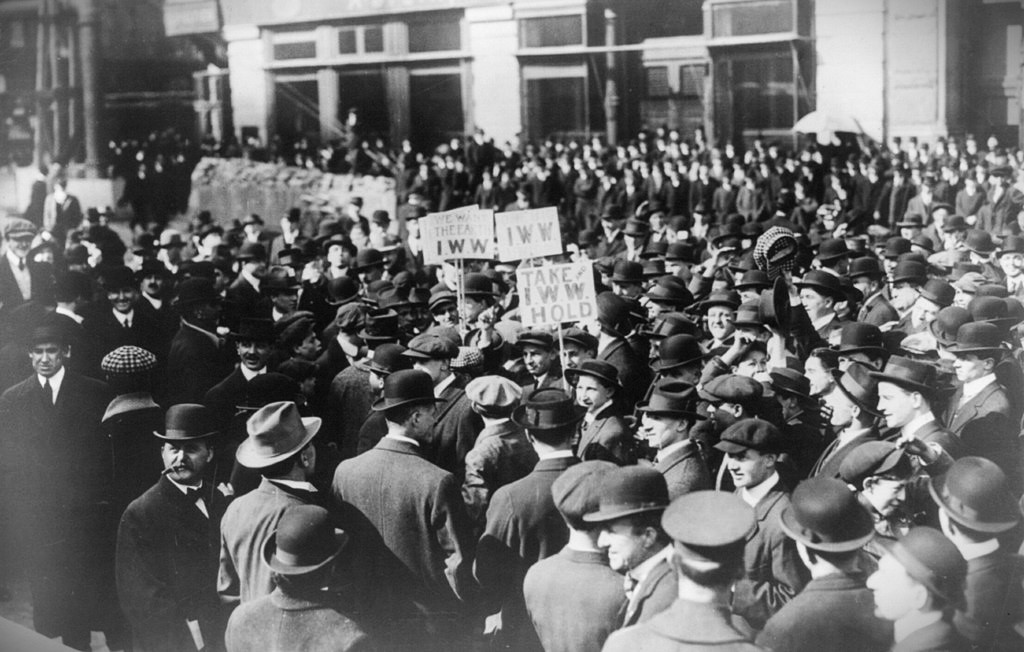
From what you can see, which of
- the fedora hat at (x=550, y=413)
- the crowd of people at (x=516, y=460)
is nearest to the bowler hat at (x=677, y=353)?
the crowd of people at (x=516, y=460)

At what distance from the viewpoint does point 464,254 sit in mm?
9031

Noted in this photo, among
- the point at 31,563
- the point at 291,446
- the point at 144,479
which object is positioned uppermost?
the point at 291,446

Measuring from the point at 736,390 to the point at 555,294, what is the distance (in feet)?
6.46

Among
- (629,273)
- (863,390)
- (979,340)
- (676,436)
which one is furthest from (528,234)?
(863,390)

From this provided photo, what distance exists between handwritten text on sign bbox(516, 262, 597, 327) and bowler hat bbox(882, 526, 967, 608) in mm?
3787

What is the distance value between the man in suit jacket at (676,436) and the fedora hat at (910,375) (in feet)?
3.02

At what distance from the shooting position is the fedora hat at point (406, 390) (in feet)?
17.0

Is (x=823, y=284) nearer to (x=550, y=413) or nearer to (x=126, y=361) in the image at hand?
(x=550, y=413)

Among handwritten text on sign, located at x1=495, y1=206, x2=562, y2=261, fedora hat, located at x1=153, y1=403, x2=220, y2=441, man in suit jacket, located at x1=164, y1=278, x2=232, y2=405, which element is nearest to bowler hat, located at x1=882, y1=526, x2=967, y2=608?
fedora hat, located at x1=153, y1=403, x2=220, y2=441

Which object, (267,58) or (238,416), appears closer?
(238,416)

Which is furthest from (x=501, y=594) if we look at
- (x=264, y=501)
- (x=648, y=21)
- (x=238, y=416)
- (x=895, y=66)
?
(x=648, y=21)

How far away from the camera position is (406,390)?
17.1 ft

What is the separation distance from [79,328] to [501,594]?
4163 millimetres

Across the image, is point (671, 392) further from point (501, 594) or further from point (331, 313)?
point (331, 313)
